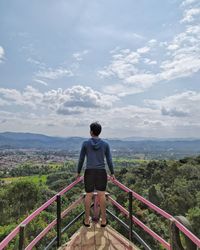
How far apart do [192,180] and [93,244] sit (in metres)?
38.6

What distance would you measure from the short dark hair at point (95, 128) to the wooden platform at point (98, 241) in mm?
1573

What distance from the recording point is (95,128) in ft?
15.2

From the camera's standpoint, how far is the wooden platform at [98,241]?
4.28 meters

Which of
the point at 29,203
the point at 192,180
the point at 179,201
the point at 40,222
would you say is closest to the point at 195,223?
the point at 179,201

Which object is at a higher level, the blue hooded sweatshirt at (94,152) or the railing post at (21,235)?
the blue hooded sweatshirt at (94,152)

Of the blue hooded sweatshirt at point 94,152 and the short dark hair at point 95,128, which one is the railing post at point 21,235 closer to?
the blue hooded sweatshirt at point 94,152

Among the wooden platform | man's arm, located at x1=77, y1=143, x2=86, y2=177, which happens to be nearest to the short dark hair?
man's arm, located at x1=77, y1=143, x2=86, y2=177

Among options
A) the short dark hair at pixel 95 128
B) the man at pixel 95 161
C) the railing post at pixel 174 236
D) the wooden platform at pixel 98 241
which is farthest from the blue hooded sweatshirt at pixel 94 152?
the railing post at pixel 174 236

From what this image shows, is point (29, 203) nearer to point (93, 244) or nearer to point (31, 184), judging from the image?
point (31, 184)

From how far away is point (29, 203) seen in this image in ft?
131

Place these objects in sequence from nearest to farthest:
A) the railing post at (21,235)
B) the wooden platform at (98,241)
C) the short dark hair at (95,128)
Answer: the railing post at (21,235)
the wooden platform at (98,241)
the short dark hair at (95,128)

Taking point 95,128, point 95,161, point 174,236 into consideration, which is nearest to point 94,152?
point 95,161

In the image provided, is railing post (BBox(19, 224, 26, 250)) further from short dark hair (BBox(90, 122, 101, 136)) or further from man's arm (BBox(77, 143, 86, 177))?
short dark hair (BBox(90, 122, 101, 136))

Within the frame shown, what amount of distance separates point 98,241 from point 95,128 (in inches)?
65.4
